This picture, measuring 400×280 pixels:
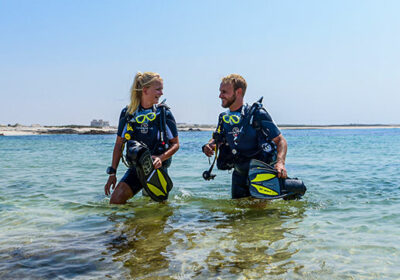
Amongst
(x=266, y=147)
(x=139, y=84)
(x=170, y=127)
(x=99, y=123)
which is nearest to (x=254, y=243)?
(x=266, y=147)

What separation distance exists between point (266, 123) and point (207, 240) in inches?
74.0

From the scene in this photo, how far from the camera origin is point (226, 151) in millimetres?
6051

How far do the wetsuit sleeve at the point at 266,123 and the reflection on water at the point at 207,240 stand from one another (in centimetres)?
126

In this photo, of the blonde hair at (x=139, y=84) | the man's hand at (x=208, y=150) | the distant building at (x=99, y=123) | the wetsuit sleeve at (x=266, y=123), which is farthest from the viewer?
the distant building at (x=99, y=123)

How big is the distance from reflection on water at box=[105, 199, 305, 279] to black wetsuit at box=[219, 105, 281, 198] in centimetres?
70

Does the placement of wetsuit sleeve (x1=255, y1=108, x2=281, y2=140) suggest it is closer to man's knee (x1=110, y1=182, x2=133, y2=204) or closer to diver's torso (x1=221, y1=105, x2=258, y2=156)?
diver's torso (x1=221, y1=105, x2=258, y2=156)

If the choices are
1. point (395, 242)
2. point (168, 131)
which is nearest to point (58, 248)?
point (168, 131)

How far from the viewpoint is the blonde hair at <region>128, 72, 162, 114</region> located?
5660mm

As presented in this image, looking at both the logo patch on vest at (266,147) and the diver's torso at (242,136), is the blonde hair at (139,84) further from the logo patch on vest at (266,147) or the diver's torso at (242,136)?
the logo patch on vest at (266,147)

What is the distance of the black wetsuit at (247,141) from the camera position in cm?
554

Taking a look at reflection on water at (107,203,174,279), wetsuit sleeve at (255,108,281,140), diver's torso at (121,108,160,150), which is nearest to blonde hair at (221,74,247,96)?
wetsuit sleeve at (255,108,281,140)

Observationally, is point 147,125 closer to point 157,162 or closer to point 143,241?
point 157,162

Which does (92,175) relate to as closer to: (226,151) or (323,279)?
(226,151)

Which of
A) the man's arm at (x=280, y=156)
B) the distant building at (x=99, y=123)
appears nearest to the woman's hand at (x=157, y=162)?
the man's arm at (x=280, y=156)
